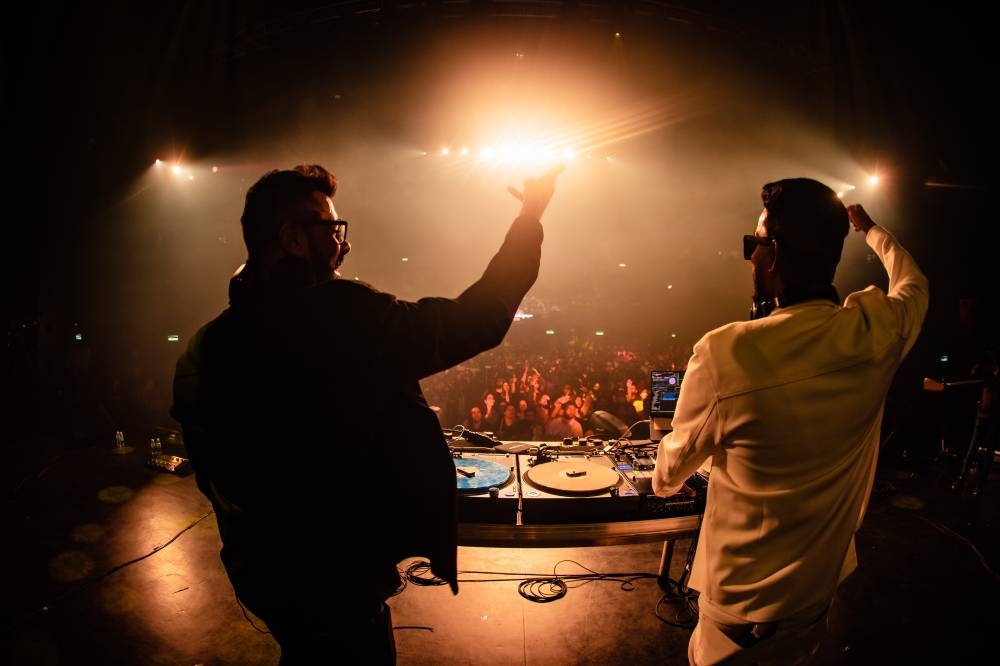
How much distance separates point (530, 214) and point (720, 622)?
1237 mm

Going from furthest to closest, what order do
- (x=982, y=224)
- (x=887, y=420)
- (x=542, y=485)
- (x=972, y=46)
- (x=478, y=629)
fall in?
(x=982, y=224)
(x=887, y=420)
(x=972, y=46)
(x=478, y=629)
(x=542, y=485)

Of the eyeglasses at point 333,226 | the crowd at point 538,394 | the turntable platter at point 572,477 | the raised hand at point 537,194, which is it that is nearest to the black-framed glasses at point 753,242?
the raised hand at point 537,194

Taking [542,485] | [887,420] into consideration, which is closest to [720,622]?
[542,485]

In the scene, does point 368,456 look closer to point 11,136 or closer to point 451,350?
point 451,350

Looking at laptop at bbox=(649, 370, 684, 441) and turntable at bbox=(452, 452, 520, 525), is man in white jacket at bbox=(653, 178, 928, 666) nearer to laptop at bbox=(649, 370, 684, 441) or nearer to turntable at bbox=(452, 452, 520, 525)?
turntable at bbox=(452, 452, 520, 525)

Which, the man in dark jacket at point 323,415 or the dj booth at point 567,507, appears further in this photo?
the dj booth at point 567,507

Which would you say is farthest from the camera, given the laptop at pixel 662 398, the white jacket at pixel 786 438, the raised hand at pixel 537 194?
the laptop at pixel 662 398

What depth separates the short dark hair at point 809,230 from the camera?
117 cm

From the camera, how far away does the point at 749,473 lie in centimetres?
119

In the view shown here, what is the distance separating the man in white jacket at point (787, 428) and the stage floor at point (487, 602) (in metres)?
1.88

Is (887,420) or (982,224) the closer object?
(887,420)

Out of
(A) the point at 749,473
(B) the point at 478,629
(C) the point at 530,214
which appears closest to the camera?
(C) the point at 530,214

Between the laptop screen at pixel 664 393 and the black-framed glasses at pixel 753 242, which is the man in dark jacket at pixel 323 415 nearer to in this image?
the black-framed glasses at pixel 753 242

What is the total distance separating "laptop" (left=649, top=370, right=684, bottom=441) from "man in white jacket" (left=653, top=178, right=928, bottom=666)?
1.71m
